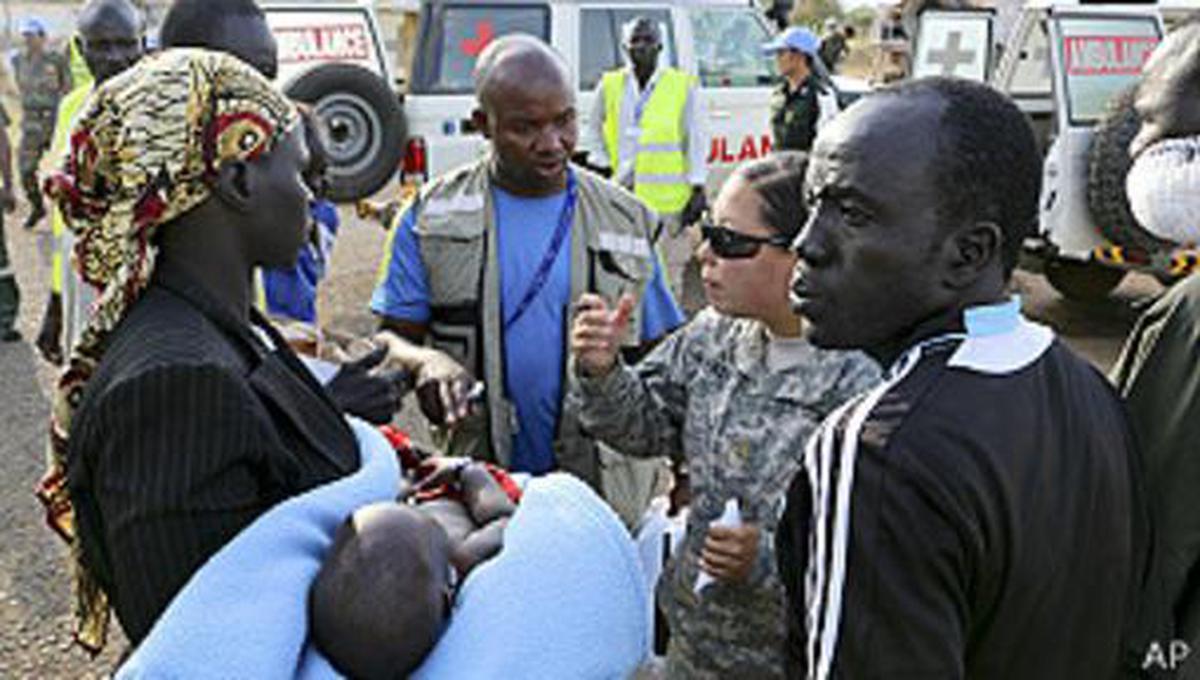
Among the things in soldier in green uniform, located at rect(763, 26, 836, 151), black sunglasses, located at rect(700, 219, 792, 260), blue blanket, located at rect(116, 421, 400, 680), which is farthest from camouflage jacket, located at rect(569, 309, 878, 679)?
soldier in green uniform, located at rect(763, 26, 836, 151)

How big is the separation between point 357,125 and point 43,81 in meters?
4.84

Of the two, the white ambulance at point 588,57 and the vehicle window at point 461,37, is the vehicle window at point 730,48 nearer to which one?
the white ambulance at point 588,57

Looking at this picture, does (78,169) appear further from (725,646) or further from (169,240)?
(725,646)

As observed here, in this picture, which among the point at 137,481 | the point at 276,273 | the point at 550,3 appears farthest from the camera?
the point at 550,3

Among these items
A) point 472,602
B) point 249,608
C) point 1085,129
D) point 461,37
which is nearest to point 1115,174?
point 1085,129

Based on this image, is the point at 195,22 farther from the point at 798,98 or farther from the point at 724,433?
the point at 798,98

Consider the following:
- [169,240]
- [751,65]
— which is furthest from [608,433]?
[751,65]

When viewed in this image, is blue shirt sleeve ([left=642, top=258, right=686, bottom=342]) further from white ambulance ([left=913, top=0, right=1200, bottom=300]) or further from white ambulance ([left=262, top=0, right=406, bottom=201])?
white ambulance ([left=262, top=0, right=406, bottom=201])

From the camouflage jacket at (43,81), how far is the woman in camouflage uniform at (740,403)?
10.2 meters

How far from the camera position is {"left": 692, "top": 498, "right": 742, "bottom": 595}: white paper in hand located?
206 centimetres

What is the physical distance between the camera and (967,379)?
127 cm

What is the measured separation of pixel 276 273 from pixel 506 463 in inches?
31.8

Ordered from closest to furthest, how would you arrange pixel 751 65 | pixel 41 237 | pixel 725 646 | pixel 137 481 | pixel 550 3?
pixel 137 481 → pixel 725 646 → pixel 550 3 → pixel 751 65 → pixel 41 237

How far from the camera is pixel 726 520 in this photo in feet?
6.78
